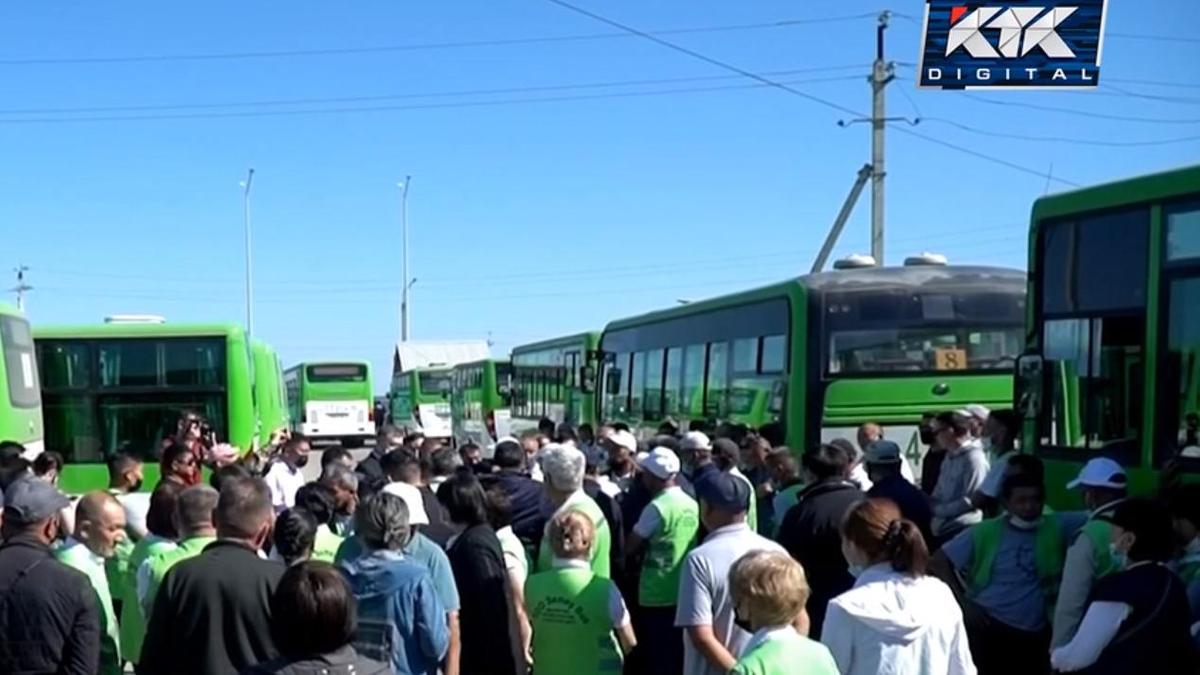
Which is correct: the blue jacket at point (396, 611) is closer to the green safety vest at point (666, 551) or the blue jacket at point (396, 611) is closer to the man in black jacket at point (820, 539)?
the green safety vest at point (666, 551)

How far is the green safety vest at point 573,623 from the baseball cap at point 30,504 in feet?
6.72

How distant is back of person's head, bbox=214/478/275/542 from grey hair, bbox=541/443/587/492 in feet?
7.74

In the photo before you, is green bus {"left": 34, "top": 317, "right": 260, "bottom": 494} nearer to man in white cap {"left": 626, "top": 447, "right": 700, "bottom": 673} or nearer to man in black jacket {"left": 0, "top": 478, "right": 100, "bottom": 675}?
man in white cap {"left": 626, "top": 447, "right": 700, "bottom": 673}

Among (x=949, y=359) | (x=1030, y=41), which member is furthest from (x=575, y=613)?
(x=1030, y=41)

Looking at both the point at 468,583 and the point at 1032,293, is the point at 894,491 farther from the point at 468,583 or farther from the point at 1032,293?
the point at 1032,293

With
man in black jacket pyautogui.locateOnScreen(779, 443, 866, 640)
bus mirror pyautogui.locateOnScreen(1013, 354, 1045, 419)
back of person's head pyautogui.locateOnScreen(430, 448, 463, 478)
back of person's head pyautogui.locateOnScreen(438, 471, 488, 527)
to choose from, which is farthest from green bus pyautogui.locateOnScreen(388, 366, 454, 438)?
back of person's head pyautogui.locateOnScreen(438, 471, 488, 527)

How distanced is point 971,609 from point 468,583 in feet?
8.08

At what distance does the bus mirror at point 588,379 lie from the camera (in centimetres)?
2544

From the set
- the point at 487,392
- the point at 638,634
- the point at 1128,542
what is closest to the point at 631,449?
the point at 638,634

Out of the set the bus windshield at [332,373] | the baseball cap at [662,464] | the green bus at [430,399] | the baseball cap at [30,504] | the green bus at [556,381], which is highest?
the baseball cap at [30,504]

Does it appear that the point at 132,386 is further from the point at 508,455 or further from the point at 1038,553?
the point at 1038,553

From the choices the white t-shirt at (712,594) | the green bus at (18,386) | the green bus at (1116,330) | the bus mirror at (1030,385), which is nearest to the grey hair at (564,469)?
the white t-shirt at (712,594)

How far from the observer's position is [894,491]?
24.7ft

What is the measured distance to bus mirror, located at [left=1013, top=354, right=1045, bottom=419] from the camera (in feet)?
33.7
